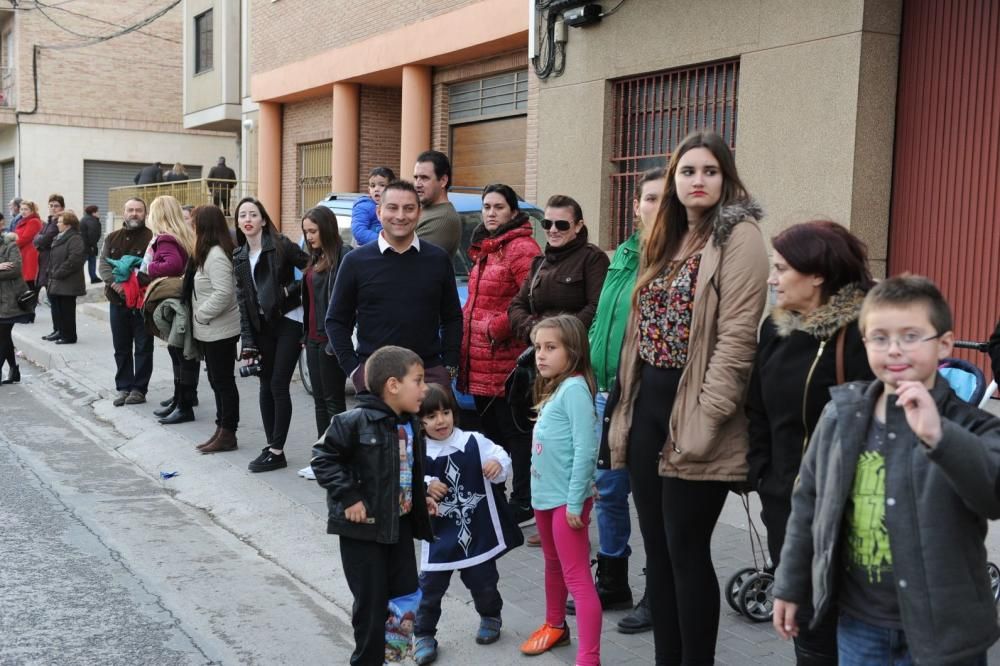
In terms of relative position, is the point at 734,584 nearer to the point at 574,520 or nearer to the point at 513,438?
the point at 574,520

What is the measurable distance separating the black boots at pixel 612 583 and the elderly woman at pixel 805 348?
1.67m

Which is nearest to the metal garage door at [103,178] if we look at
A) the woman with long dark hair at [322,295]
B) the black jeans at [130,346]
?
the black jeans at [130,346]

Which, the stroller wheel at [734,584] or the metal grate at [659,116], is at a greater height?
the metal grate at [659,116]

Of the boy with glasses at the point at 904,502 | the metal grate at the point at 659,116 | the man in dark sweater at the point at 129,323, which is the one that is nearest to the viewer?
the boy with glasses at the point at 904,502

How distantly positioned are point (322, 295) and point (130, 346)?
459 centimetres

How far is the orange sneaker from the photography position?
14.5 feet

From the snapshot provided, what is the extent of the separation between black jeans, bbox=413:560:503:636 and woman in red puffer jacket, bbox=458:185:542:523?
4.81 ft

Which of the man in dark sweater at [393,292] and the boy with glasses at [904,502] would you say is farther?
the man in dark sweater at [393,292]

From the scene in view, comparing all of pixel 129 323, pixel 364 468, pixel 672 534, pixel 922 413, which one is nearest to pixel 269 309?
pixel 129 323

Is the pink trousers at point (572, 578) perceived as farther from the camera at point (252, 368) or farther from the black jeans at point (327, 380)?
the camera at point (252, 368)

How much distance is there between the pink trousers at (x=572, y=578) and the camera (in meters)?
4.12

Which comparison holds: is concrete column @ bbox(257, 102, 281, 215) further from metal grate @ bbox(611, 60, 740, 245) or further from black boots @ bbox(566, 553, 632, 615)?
black boots @ bbox(566, 553, 632, 615)

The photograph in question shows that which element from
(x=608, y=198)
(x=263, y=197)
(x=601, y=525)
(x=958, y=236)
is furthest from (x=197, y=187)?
(x=601, y=525)

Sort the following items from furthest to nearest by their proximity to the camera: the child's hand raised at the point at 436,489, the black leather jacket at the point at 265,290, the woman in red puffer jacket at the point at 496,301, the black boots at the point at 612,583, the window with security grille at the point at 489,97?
the window with security grille at the point at 489,97
the black leather jacket at the point at 265,290
the woman in red puffer jacket at the point at 496,301
the black boots at the point at 612,583
the child's hand raised at the point at 436,489
